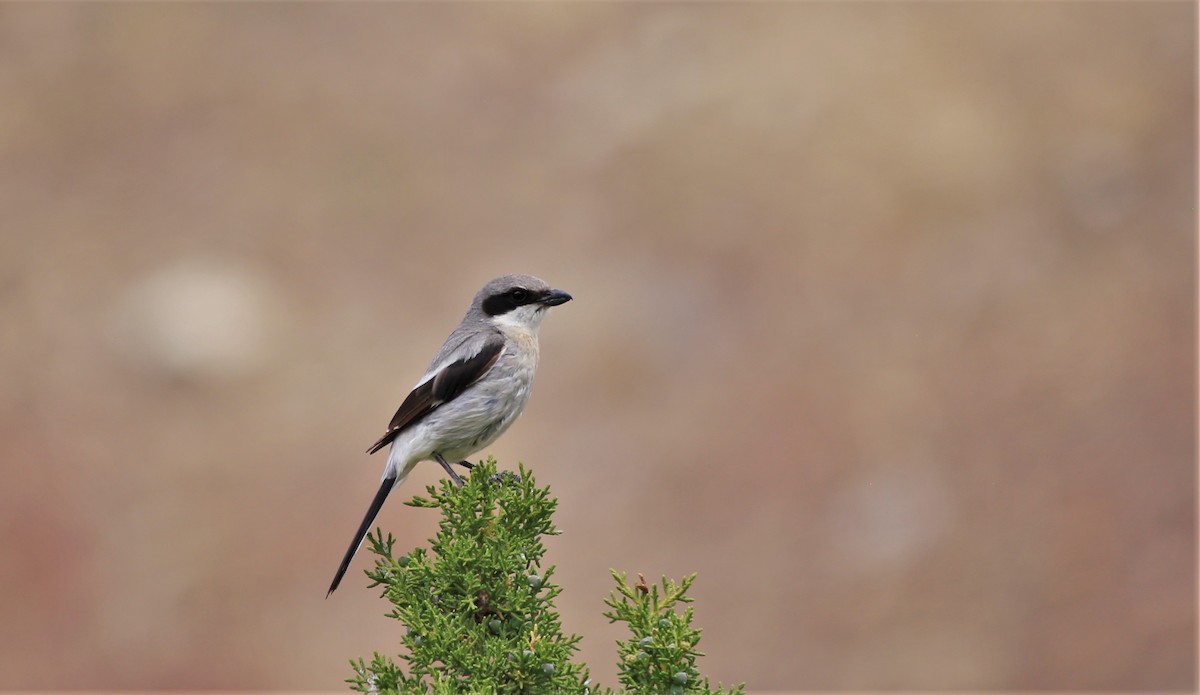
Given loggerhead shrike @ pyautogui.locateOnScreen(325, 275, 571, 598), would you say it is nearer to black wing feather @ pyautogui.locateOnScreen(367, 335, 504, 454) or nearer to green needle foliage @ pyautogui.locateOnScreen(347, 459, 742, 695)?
black wing feather @ pyautogui.locateOnScreen(367, 335, 504, 454)

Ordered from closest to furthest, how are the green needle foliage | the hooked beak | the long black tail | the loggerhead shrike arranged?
the green needle foliage, the long black tail, the loggerhead shrike, the hooked beak

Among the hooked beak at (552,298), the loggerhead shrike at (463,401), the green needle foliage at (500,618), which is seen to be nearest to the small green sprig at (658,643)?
A: the green needle foliage at (500,618)

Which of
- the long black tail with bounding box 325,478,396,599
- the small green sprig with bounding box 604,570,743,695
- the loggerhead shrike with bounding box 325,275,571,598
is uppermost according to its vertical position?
the loggerhead shrike with bounding box 325,275,571,598

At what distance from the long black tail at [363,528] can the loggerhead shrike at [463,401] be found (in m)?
0.02

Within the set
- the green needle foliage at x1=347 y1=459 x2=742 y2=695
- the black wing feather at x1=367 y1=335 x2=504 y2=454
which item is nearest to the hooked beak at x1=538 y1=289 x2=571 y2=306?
the black wing feather at x1=367 y1=335 x2=504 y2=454

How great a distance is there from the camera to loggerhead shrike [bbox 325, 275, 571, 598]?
802cm

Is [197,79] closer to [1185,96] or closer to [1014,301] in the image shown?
[1014,301]

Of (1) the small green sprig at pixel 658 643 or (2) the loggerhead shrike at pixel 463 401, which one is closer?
(1) the small green sprig at pixel 658 643

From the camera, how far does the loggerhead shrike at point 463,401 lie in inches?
316

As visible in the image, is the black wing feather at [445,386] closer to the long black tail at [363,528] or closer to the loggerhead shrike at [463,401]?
the loggerhead shrike at [463,401]

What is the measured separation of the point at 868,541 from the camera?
19.3 m

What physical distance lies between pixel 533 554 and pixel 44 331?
20.2 metres

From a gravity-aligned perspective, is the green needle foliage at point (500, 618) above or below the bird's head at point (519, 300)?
below

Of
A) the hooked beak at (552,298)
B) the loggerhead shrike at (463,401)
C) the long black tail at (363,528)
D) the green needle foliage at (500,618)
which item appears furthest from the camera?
the hooked beak at (552,298)
